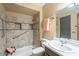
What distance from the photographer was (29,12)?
58.6 inches

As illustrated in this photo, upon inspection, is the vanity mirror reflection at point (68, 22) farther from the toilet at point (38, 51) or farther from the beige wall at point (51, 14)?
the toilet at point (38, 51)

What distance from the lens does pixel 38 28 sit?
1518mm

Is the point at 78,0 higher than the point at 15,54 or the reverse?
higher

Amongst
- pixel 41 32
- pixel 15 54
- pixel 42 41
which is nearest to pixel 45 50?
pixel 42 41

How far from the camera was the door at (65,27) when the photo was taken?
147cm

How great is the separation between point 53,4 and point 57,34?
46cm

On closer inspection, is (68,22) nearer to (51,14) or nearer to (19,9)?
(51,14)

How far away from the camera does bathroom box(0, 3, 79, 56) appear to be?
1418mm

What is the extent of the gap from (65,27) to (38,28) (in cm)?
41

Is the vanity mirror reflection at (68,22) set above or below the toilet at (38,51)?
above

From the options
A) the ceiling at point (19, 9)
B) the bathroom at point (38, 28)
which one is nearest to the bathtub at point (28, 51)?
the bathroom at point (38, 28)

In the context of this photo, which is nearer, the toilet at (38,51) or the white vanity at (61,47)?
the white vanity at (61,47)

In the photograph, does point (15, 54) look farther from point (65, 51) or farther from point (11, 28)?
point (65, 51)

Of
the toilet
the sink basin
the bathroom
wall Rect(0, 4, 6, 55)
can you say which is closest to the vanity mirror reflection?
the bathroom
